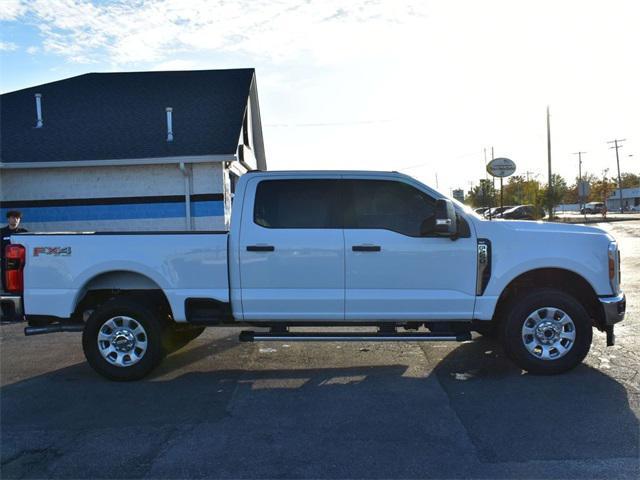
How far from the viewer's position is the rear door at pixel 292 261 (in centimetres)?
559

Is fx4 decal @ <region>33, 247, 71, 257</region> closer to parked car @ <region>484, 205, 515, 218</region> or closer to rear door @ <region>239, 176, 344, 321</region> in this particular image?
rear door @ <region>239, 176, 344, 321</region>

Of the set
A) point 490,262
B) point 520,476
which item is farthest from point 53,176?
point 520,476

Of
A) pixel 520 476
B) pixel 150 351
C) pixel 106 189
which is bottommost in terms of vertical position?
pixel 520 476

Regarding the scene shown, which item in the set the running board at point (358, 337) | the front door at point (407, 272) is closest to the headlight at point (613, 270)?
the front door at point (407, 272)

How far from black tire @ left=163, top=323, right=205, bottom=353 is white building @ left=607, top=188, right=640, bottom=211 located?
105 metres

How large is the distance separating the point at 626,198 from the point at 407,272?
11109cm

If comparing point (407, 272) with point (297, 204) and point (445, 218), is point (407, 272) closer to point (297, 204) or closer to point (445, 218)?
point (445, 218)

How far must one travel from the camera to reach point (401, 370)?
19.4ft

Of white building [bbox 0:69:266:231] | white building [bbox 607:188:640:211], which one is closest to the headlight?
white building [bbox 0:69:266:231]

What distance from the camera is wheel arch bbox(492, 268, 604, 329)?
5.73 meters

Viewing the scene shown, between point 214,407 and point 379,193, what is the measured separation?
8.74ft

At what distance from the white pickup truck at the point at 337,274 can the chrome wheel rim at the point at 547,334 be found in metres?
0.01

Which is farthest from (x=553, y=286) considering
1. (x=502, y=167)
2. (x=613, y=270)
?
(x=502, y=167)

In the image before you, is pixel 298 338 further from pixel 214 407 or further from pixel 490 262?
pixel 490 262
